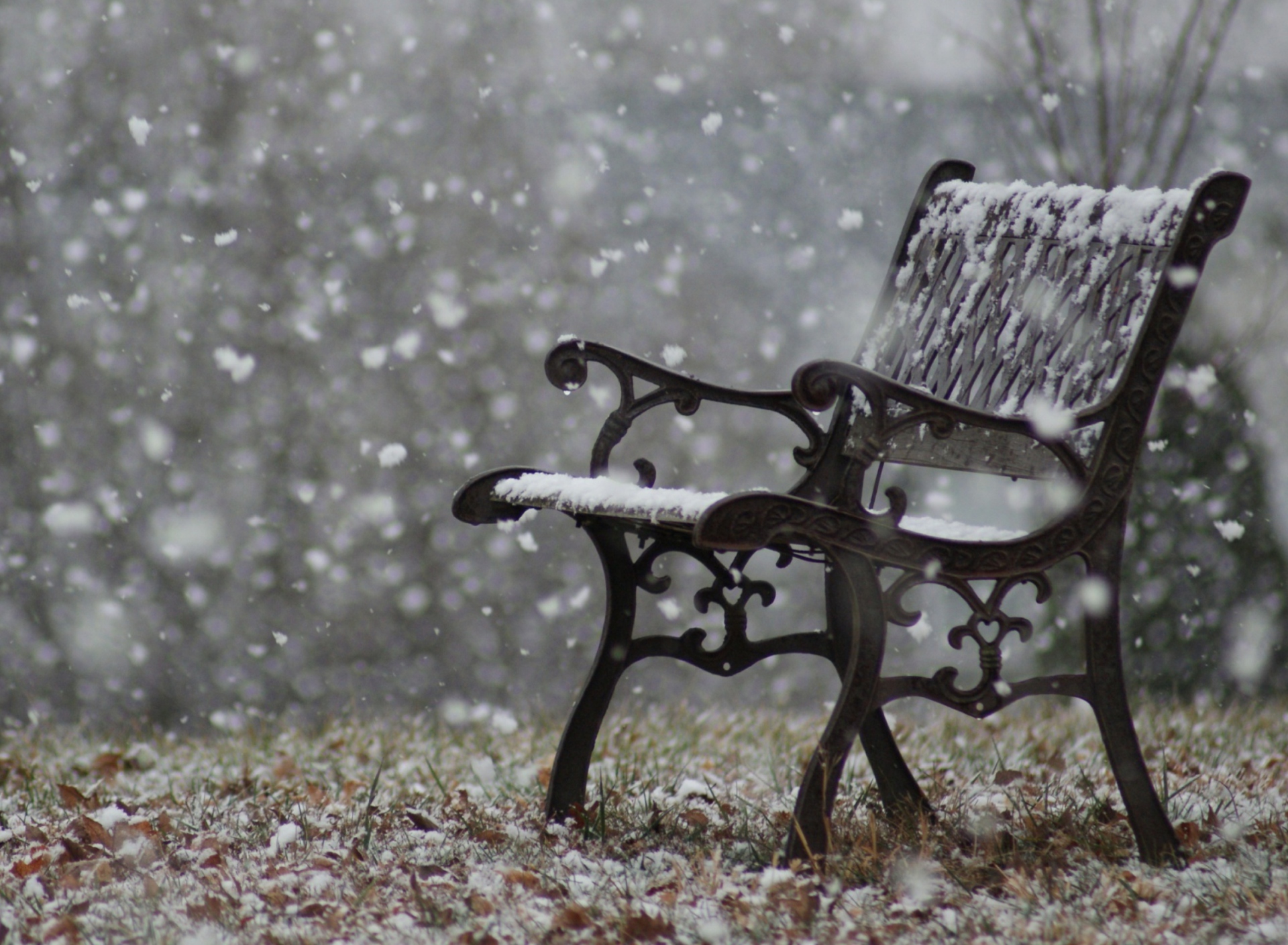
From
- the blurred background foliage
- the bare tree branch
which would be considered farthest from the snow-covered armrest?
the blurred background foliage

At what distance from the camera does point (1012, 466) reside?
198cm

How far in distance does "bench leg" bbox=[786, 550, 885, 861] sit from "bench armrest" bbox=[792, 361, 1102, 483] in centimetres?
18

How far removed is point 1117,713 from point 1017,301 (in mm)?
768

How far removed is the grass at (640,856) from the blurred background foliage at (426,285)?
94.5 inches

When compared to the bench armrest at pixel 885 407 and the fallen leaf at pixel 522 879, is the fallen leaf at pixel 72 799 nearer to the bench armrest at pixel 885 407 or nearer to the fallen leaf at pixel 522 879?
the fallen leaf at pixel 522 879

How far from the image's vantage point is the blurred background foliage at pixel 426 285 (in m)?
5.18

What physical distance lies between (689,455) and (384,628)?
1.68 meters

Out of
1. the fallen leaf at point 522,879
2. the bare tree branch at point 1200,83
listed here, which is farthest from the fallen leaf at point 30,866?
the bare tree branch at point 1200,83

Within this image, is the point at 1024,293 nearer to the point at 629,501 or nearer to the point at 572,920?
the point at 629,501

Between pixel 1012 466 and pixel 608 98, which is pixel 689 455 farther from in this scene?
pixel 1012 466

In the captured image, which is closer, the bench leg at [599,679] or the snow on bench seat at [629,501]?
the snow on bench seat at [629,501]

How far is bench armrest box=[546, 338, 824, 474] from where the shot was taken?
2096 mm

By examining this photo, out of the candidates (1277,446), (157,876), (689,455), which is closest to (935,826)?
(157,876)

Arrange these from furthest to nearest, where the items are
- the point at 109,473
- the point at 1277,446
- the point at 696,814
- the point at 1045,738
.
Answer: the point at 109,473, the point at 1277,446, the point at 1045,738, the point at 696,814
